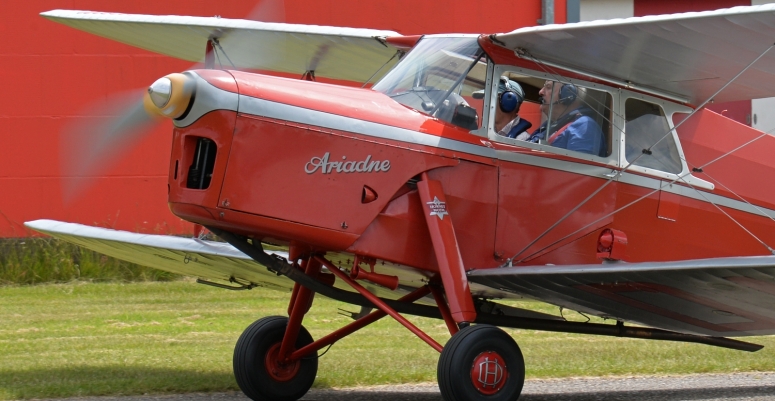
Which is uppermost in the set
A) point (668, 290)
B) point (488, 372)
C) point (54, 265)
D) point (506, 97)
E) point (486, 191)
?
point (506, 97)

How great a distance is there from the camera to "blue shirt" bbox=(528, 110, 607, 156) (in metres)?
6.73

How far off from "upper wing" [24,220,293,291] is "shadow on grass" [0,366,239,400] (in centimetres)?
83

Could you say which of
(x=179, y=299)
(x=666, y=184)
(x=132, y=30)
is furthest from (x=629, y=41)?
(x=179, y=299)

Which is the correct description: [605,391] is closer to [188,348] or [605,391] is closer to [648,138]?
[648,138]

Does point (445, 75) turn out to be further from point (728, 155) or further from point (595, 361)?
point (595, 361)

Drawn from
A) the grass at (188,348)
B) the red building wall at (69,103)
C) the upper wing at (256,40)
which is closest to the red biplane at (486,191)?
the upper wing at (256,40)

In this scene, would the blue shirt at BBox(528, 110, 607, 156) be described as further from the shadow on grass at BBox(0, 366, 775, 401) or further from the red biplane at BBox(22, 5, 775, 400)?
the shadow on grass at BBox(0, 366, 775, 401)

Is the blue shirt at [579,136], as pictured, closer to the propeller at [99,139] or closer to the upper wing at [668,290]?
the upper wing at [668,290]

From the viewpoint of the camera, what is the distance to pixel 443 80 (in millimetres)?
6574

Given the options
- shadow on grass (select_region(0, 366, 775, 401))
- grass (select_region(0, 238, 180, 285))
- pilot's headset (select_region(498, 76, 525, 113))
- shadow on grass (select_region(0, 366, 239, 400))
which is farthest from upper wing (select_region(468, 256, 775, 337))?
grass (select_region(0, 238, 180, 285))

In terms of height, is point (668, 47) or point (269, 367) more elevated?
point (668, 47)

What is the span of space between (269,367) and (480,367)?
1.80 meters

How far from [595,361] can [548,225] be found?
10.0 ft

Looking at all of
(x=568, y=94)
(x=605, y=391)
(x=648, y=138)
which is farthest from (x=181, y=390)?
(x=648, y=138)
